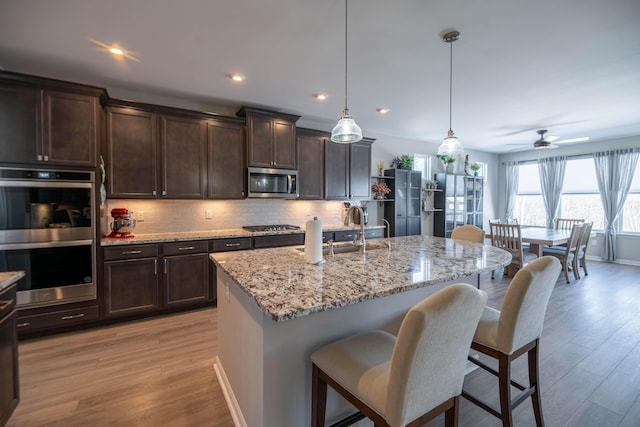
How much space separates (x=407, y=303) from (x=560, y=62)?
2843 mm

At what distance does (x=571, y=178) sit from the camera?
6.66 m

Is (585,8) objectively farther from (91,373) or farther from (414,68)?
(91,373)

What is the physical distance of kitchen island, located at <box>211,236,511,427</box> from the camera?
126cm

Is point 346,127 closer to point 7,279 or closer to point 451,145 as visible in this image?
point 451,145

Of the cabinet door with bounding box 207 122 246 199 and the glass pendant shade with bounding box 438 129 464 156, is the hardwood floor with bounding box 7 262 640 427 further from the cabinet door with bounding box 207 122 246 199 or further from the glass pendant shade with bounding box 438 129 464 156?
the glass pendant shade with bounding box 438 129 464 156

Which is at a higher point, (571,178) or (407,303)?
(571,178)

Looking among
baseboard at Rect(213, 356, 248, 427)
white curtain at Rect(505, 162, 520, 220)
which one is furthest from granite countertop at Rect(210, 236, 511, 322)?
white curtain at Rect(505, 162, 520, 220)

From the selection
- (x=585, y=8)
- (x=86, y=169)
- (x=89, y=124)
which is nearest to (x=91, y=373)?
(x=86, y=169)

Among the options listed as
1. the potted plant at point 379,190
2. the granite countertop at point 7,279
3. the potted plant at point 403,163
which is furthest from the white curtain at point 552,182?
the granite countertop at point 7,279

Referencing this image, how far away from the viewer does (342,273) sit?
158 cm

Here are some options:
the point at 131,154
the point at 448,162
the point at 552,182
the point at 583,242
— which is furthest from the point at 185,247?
the point at 552,182

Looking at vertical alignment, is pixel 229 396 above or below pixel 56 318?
below

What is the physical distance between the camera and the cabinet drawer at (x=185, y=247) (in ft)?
10.7

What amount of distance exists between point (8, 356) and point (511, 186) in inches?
367
